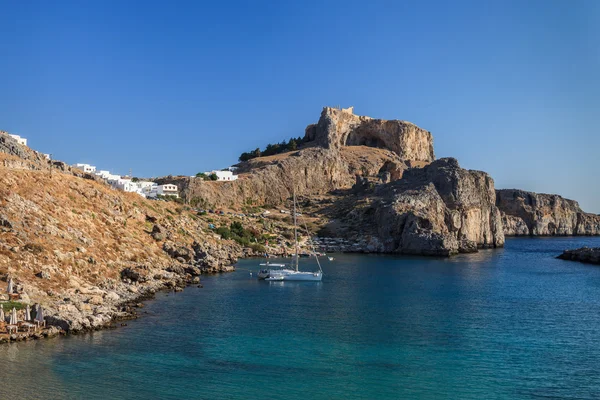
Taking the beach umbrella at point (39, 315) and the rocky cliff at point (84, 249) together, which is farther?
the rocky cliff at point (84, 249)

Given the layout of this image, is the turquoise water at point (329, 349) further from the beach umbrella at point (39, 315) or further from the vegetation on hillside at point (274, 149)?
the vegetation on hillside at point (274, 149)

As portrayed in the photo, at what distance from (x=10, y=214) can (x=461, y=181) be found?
299 ft

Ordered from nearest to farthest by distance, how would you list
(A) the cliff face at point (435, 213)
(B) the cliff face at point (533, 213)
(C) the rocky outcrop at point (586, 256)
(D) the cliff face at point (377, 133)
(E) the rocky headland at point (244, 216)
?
(E) the rocky headland at point (244, 216) → (C) the rocky outcrop at point (586, 256) → (A) the cliff face at point (435, 213) → (D) the cliff face at point (377, 133) → (B) the cliff face at point (533, 213)

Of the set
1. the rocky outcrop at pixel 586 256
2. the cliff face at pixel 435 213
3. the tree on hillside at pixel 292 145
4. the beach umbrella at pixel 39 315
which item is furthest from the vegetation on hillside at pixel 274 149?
the beach umbrella at pixel 39 315

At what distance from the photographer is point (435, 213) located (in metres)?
105

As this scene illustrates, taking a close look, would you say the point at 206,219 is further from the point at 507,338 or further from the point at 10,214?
the point at 507,338

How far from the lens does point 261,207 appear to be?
12888cm

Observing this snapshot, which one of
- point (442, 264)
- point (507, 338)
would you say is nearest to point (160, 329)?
point (507, 338)

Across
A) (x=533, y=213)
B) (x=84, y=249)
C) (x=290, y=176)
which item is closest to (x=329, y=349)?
(x=84, y=249)

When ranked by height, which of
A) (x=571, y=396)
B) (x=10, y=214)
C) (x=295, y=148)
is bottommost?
(x=571, y=396)

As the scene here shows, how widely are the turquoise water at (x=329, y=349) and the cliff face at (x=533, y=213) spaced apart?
133 meters

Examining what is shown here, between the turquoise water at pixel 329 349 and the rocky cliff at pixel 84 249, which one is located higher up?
the rocky cliff at pixel 84 249

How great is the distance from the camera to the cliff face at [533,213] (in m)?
182

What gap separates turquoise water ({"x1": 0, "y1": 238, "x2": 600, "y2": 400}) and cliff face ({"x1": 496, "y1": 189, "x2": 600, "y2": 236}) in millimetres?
132625
